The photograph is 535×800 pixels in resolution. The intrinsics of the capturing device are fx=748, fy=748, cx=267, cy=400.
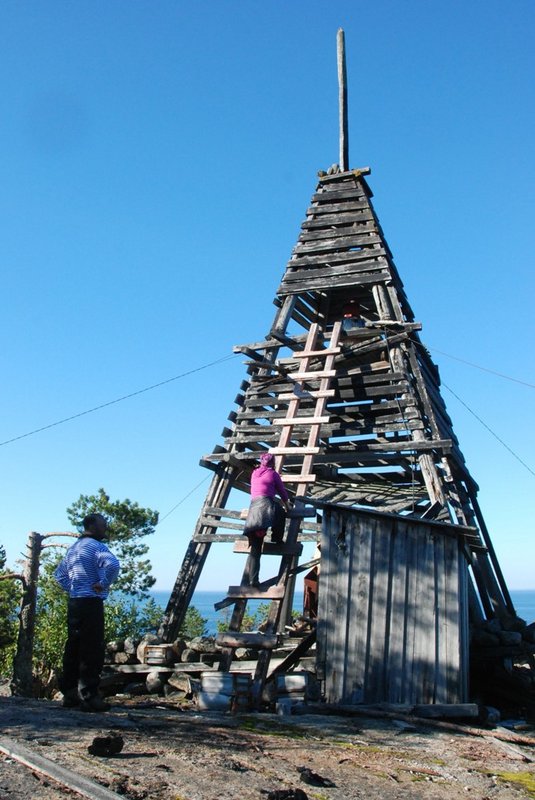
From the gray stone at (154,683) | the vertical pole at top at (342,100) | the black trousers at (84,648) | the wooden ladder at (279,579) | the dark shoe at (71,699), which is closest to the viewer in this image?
the black trousers at (84,648)

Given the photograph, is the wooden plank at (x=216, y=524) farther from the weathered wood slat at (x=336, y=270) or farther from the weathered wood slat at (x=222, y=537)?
the weathered wood slat at (x=336, y=270)

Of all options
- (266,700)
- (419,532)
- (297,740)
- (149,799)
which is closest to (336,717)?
(266,700)

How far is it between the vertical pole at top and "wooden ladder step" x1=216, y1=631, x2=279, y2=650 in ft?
40.5

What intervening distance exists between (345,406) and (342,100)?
8931 mm

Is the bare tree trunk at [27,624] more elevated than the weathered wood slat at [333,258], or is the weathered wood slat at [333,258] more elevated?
the weathered wood slat at [333,258]

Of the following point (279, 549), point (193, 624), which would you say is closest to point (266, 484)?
point (279, 549)

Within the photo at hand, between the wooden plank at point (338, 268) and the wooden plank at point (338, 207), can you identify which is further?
the wooden plank at point (338, 207)

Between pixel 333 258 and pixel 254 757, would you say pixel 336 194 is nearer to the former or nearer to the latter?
pixel 333 258

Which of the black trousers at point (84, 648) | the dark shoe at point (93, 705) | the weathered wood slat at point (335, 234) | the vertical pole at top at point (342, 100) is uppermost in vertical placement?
the vertical pole at top at point (342, 100)

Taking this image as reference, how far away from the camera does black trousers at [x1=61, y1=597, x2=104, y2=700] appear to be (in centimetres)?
800

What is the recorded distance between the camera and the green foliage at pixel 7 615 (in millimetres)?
25344

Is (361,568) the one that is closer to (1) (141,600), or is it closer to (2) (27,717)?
(2) (27,717)

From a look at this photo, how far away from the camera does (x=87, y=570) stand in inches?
323

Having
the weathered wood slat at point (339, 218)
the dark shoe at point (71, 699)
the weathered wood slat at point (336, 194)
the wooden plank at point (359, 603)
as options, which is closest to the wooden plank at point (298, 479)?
the wooden plank at point (359, 603)
